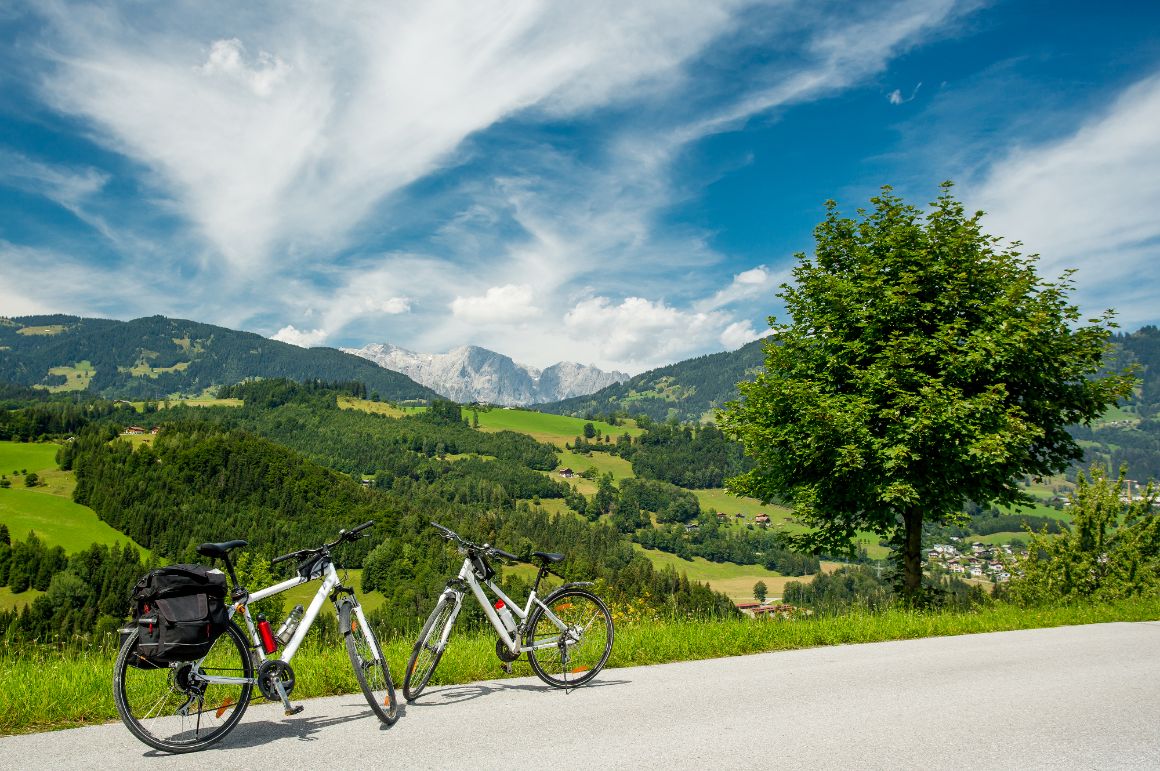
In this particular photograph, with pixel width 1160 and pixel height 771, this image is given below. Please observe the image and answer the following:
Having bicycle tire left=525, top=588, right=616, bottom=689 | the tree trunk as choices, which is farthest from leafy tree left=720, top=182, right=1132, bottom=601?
bicycle tire left=525, top=588, right=616, bottom=689

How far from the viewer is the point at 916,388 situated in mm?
16094

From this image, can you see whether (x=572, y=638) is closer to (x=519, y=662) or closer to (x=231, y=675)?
(x=519, y=662)

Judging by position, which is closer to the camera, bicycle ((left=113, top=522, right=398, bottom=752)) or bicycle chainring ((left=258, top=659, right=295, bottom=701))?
bicycle ((left=113, top=522, right=398, bottom=752))

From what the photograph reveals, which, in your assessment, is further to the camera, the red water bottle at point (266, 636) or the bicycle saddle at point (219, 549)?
the red water bottle at point (266, 636)

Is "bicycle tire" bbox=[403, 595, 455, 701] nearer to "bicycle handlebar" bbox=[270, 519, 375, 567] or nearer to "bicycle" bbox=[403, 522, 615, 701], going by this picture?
"bicycle" bbox=[403, 522, 615, 701]

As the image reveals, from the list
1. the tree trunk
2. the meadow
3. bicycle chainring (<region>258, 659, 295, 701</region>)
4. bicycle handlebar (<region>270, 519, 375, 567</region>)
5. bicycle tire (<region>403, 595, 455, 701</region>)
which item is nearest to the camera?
bicycle chainring (<region>258, 659, 295, 701</region>)

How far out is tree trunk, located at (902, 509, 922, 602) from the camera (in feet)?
55.5

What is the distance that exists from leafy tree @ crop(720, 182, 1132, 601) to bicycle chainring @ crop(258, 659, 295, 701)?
1299 cm

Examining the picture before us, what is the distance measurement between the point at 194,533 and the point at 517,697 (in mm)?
177307

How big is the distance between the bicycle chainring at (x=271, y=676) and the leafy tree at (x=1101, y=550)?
2155 cm

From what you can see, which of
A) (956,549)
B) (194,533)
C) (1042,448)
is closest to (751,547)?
(956,549)

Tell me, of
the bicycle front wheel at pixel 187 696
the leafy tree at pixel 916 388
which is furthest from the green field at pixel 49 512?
the bicycle front wheel at pixel 187 696

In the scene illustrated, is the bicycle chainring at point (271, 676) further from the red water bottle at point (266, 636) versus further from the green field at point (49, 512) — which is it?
the green field at point (49, 512)

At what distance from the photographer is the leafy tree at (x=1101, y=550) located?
2003cm
